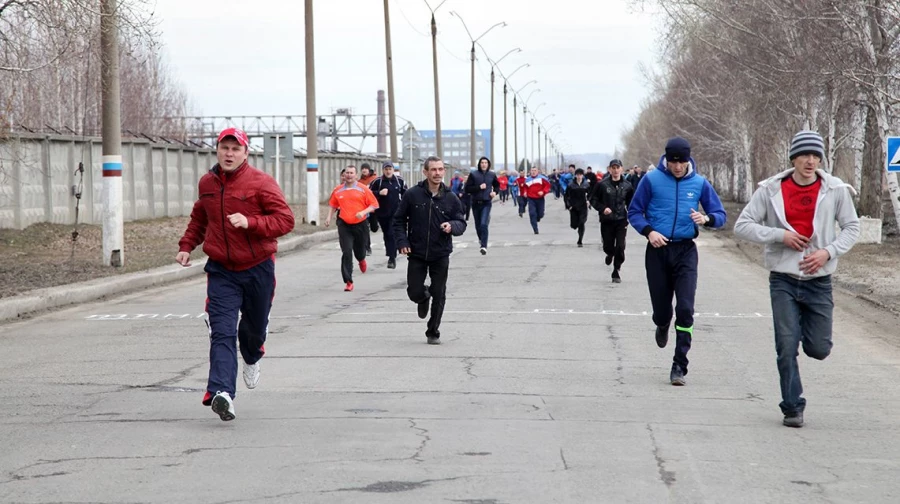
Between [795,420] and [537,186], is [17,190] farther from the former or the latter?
[795,420]

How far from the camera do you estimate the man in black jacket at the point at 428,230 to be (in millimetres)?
12469

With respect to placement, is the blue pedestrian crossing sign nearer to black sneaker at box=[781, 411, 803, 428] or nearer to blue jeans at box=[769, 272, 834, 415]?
blue jeans at box=[769, 272, 834, 415]

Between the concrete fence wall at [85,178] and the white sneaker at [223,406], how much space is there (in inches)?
627

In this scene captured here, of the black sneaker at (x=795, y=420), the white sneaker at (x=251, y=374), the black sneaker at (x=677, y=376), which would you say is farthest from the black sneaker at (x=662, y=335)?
the white sneaker at (x=251, y=374)

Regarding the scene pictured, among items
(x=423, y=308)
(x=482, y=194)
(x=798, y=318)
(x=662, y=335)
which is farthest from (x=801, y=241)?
(x=482, y=194)

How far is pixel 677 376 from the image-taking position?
9602 millimetres

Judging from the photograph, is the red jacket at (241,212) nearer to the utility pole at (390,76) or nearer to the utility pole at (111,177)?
the utility pole at (111,177)

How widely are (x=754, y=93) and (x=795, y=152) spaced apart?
3484 centimetres

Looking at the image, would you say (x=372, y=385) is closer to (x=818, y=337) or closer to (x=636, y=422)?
(x=636, y=422)

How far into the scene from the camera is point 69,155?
29.3 m

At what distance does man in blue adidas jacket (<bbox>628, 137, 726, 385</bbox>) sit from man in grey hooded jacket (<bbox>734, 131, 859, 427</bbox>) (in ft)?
5.33

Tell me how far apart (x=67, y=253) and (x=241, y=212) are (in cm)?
1644

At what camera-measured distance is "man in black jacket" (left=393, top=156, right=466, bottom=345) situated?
12.5m

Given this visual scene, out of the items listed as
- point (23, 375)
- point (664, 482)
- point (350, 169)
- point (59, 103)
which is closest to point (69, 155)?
point (350, 169)
